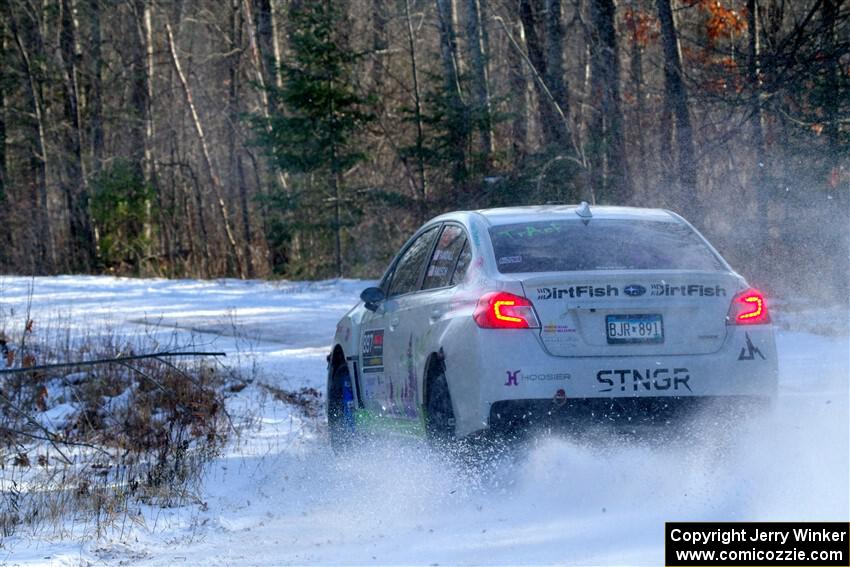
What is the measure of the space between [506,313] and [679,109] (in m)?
16.2

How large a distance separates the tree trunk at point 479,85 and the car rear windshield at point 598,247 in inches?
763

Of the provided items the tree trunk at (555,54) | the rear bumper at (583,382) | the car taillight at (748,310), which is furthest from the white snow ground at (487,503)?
the tree trunk at (555,54)

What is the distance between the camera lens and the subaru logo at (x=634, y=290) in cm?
661

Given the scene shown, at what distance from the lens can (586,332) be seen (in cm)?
655

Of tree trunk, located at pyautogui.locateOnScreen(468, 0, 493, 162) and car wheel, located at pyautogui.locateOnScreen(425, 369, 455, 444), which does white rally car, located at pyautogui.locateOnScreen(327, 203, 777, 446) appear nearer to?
car wheel, located at pyautogui.locateOnScreen(425, 369, 455, 444)

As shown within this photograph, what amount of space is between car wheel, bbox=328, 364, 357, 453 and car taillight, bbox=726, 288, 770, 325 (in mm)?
3325

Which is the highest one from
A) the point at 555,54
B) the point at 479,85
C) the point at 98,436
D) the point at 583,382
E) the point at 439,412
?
the point at 555,54

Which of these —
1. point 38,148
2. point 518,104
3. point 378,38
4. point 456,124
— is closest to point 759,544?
point 456,124

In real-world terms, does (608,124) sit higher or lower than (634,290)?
higher

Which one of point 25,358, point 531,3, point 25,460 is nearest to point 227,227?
point 531,3

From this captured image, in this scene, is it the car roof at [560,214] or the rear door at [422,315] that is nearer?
the rear door at [422,315]

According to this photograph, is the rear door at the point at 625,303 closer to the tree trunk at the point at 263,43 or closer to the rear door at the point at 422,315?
the rear door at the point at 422,315

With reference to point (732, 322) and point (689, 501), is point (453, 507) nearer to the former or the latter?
point (689, 501)

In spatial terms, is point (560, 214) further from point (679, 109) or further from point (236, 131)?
point (236, 131)
